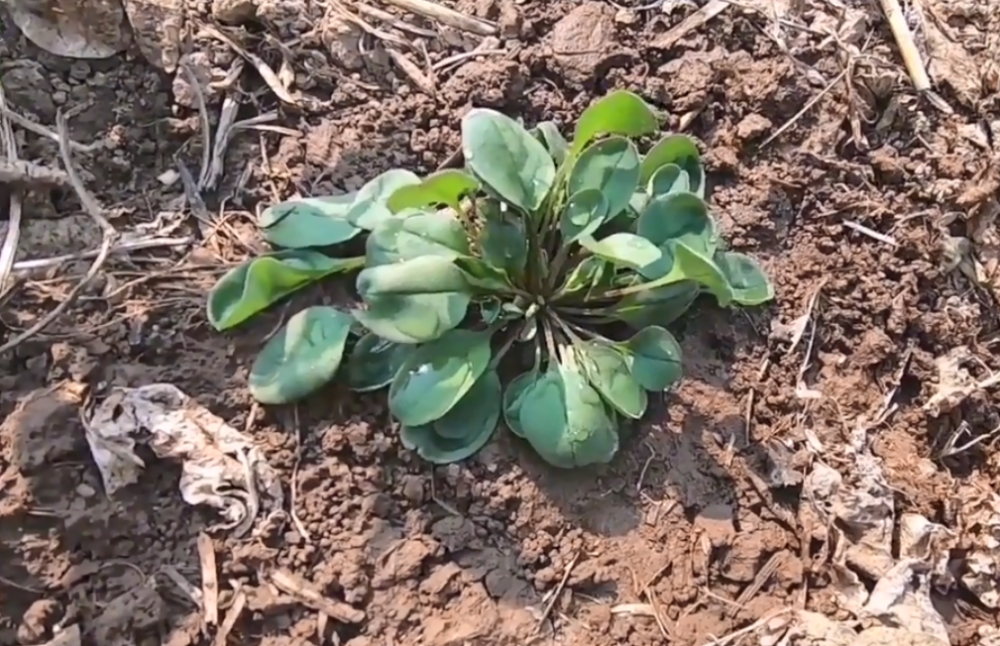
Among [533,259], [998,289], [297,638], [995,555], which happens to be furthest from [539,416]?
[998,289]

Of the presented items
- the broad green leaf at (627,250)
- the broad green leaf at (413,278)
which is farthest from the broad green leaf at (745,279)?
the broad green leaf at (413,278)

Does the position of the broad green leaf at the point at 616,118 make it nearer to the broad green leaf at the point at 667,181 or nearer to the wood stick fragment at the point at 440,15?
the broad green leaf at the point at 667,181

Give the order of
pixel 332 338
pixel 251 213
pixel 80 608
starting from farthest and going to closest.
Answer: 1. pixel 251 213
2. pixel 332 338
3. pixel 80 608

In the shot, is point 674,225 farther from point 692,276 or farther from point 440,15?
point 440,15

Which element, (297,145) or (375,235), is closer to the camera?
(375,235)

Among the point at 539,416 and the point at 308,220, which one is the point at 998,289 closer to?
the point at 539,416

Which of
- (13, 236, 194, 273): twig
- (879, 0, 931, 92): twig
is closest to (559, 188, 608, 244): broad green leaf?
(13, 236, 194, 273): twig

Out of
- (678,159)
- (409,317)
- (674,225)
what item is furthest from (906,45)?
(409,317)
